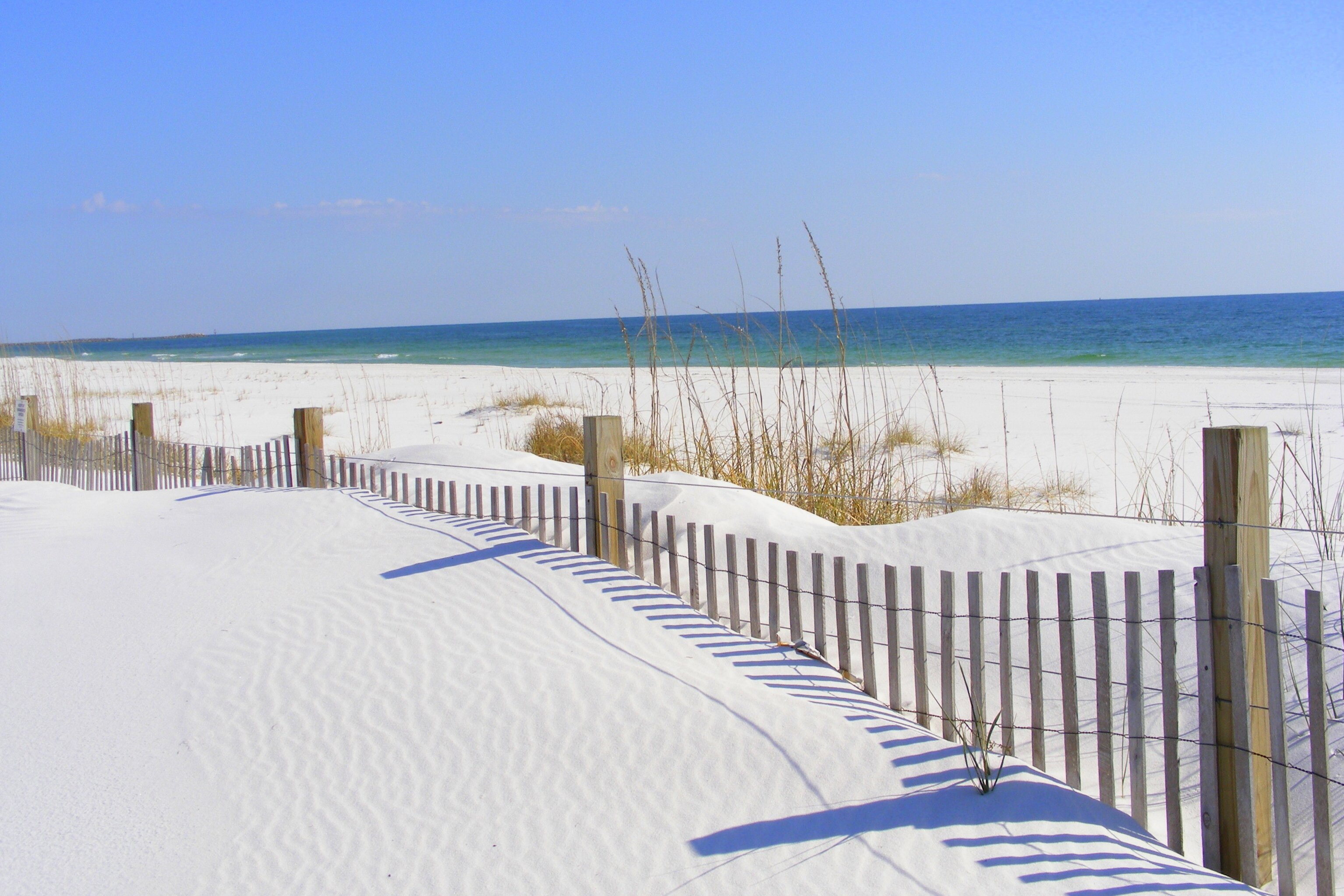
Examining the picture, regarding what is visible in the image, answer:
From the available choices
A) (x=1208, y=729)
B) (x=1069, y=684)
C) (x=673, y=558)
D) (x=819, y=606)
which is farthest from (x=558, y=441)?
(x=1208, y=729)

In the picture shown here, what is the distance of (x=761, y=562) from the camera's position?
14.9 feet

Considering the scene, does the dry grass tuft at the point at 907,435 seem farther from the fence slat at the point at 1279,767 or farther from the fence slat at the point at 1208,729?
the fence slat at the point at 1279,767

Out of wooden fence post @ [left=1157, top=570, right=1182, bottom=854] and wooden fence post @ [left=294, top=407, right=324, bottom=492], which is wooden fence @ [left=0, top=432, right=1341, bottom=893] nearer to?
wooden fence post @ [left=1157, top=570, right=1182, bottom=854]

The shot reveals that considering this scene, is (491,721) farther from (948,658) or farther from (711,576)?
(948,658)

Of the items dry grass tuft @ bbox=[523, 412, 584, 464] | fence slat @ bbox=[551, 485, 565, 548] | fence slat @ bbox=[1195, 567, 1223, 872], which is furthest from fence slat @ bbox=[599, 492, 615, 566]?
dry grass tuft @ bbox=[523, 412, 584, 464]

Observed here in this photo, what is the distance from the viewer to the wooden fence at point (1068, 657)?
2.14 metres

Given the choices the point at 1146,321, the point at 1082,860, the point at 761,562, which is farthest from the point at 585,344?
the point at 1082,860

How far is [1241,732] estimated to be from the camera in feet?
6.99

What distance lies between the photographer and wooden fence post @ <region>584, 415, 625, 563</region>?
3934 millimetres

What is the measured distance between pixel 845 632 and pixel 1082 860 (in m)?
1.13

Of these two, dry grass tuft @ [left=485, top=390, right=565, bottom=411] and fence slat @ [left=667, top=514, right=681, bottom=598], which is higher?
dry grass tuft @ [left=485, top=390, right=565, bottom=411]

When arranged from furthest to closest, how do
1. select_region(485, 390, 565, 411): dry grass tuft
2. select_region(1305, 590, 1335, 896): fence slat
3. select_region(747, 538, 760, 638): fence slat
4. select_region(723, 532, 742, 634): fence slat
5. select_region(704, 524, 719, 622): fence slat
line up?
select_region(485, 390, 565, 411): dry grass tuft
select_region(704, 524, 719, 622): fence slat
select_region(723, 532, 742, 634): fence slat
select_region(747, 538, 760, 638): fence slat
select_region(1305, 590, 1335, 896): fence slat

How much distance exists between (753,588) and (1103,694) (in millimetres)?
1284

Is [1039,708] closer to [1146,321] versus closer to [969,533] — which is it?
[969,533]
